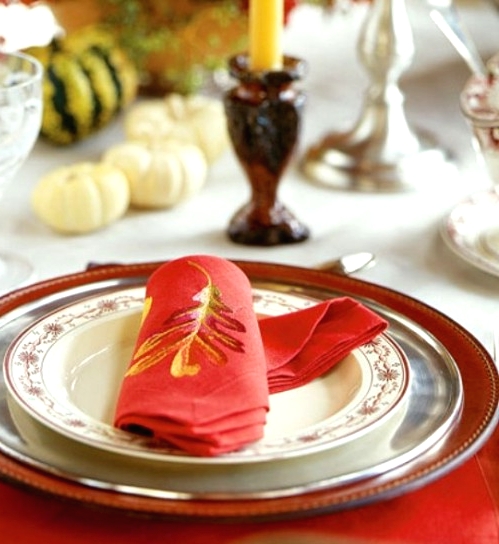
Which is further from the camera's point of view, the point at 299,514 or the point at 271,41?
the point at 271,41

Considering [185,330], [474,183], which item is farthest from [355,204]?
[185,330]

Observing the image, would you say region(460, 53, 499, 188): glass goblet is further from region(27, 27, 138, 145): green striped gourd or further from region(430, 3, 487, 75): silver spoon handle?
region(27, 27, 138, 145): green striped gourd

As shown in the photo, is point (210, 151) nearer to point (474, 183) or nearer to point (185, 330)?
point (474, 183)

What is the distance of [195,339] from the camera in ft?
2.06

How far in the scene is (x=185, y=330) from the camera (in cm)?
64

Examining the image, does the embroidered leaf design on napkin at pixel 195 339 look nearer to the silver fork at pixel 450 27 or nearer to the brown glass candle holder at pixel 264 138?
the brown glass candle holder at pixel 264 138

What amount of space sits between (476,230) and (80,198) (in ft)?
1.14

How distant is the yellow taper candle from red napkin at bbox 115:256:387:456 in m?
0.27

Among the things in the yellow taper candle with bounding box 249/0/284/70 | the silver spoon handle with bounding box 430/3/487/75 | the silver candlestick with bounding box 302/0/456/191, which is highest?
the yellow taper candle with bounding box 249/0/284/70

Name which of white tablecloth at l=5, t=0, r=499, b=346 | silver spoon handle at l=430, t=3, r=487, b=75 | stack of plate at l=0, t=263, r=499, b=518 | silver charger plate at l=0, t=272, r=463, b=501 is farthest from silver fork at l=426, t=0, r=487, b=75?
silver charger plate at l=0, t=272, r=463, b=501

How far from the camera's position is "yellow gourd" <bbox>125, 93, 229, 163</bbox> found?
1.12 metres

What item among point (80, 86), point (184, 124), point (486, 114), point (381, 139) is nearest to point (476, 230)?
point (486, 114)

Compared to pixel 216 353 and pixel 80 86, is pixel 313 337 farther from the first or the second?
pixel 80 86

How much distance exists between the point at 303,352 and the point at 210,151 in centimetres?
50
